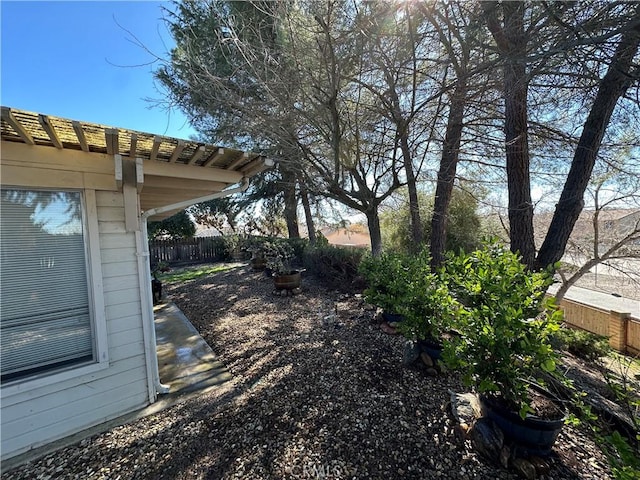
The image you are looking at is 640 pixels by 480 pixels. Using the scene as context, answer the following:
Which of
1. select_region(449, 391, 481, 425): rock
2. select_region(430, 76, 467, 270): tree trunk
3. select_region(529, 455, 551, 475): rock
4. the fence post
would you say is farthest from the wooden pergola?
the fence post

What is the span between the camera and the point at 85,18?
124 inches

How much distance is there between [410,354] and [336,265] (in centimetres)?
441

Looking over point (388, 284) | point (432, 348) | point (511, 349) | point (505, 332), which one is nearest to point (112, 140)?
point (505, 332)

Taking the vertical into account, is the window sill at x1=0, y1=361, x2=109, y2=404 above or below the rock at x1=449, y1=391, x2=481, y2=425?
above

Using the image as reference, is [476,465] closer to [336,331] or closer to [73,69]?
[336,331]

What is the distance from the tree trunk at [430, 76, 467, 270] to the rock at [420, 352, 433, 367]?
186cm

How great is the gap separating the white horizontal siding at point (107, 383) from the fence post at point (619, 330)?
27.4 feet

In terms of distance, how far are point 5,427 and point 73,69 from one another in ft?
13.1

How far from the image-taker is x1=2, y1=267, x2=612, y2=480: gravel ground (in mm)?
1793

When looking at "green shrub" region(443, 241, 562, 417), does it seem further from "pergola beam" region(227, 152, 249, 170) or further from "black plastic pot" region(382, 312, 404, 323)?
"pergola beam" region(227, 152, 249, 170)

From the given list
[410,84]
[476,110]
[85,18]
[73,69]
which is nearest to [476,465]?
[410,84]

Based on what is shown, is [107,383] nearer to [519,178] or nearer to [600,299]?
[519,178]

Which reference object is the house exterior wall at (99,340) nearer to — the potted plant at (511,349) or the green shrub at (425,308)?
the green shrub at (425,308)
